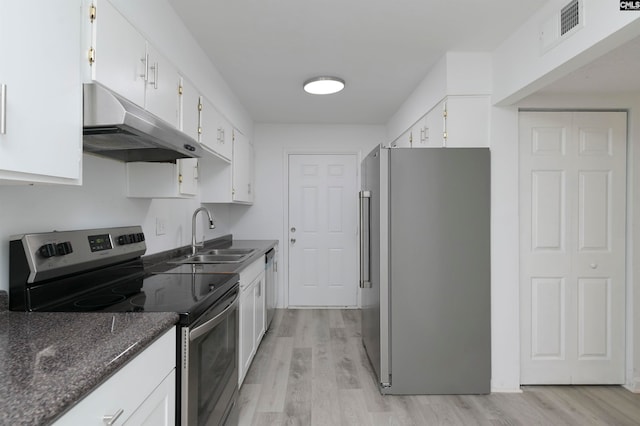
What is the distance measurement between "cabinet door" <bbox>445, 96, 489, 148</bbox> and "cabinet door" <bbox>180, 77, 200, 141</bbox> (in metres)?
1.80

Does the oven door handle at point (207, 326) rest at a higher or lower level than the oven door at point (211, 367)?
higher

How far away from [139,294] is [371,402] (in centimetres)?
169

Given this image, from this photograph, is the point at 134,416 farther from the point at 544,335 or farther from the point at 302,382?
the point at 544,335

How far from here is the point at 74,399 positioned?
680 mm

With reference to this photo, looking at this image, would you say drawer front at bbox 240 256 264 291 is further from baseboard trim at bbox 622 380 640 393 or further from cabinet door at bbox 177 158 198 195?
baseboard trim at bbox 622 380 640 393

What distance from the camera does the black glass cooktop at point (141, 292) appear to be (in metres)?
1.25

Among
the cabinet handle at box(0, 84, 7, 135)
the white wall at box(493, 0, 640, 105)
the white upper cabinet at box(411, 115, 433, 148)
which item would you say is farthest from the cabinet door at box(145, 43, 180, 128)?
the white wall at box(493, 0, 640, 105)

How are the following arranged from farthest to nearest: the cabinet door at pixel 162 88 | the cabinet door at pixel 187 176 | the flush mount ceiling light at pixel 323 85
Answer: the flush mount ceiling light at pixel 323 85 → the cabinet door at pixel 187 176 → the cabinet door at pixel 162 88

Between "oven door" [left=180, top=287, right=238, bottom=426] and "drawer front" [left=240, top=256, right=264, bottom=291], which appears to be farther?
"drawer front" [left=240, top=256, right=264, bottom=291]

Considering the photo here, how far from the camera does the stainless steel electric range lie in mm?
1207

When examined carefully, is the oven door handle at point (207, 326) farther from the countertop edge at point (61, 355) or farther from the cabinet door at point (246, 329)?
the cabinet door at point (246, 329)

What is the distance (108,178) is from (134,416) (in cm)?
129

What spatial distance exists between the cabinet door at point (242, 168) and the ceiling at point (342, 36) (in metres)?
0.52

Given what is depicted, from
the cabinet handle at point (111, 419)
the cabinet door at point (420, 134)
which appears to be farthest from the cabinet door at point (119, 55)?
the cabinet door at point (420, 134)
